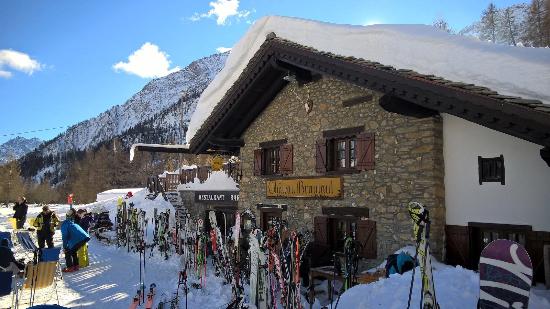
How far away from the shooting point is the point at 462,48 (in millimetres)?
9742

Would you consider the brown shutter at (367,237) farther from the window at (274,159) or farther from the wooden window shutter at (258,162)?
the wooden window shutter at (258,162)

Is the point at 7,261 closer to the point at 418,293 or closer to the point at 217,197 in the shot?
the point at 418,293

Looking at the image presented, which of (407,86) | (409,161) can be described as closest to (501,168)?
(409,161)

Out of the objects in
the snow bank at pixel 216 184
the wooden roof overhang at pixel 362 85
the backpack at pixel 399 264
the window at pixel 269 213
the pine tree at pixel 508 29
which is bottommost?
the backpack at pixel 399 264

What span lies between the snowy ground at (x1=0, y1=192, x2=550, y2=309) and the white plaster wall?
1130mm

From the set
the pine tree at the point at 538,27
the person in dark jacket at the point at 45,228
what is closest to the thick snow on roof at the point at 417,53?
the person in dark jacket at the point at 45,228

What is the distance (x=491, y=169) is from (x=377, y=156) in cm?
226

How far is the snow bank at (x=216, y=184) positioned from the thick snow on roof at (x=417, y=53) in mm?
2439

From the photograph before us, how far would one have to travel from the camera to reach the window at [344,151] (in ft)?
28.6

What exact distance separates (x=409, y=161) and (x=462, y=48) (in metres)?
3.88

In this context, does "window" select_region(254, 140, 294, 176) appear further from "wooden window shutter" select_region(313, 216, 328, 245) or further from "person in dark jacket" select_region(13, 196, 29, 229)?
"person in dark jacket" select_region(13, 196, 29, 229)

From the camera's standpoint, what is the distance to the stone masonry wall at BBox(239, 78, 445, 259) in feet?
24.6

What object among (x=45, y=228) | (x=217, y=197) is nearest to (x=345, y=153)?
(x=217, y=197)

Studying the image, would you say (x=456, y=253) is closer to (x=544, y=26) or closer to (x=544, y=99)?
(x=544, y=99)
